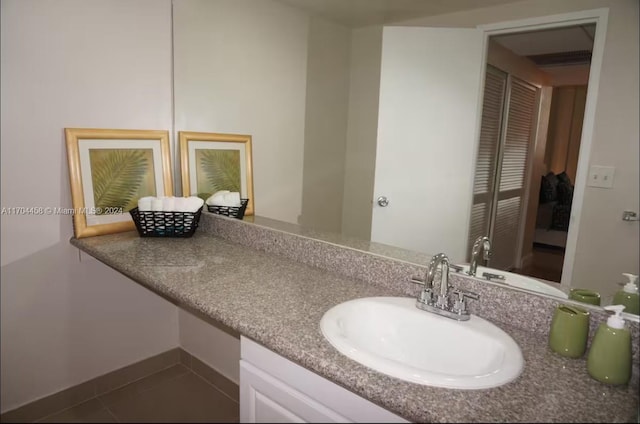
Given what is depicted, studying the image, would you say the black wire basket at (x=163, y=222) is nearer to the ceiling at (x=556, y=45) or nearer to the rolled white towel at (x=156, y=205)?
the rolled white towel at (x=156, y=205)

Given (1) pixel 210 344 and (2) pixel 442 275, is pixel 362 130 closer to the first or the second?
(2) pixel 442 275

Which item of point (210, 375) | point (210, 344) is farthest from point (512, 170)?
point (210, 375)

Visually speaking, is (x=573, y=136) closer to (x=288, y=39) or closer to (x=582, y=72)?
(x=582, y=72)

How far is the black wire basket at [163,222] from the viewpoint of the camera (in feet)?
5.89

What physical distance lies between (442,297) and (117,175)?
1519 millimetres

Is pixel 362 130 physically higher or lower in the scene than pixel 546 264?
higher

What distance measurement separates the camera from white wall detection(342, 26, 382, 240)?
4.59 ft

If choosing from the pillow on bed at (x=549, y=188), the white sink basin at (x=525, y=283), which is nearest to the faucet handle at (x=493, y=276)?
the white sink basin at (x=525, y=283)

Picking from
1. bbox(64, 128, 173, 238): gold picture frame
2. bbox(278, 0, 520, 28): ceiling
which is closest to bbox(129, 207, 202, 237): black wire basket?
bbox(64, 128, 173, 238): gold picture frame

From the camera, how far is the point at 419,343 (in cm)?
113

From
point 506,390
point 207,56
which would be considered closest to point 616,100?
point 506,390

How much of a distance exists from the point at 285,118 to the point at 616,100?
1.17 m

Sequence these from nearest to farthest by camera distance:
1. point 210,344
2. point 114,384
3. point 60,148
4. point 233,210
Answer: point 60,148, point 233,210, point 114,384, point 210,344

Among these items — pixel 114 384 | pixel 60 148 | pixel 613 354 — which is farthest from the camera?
pixel 114 384
